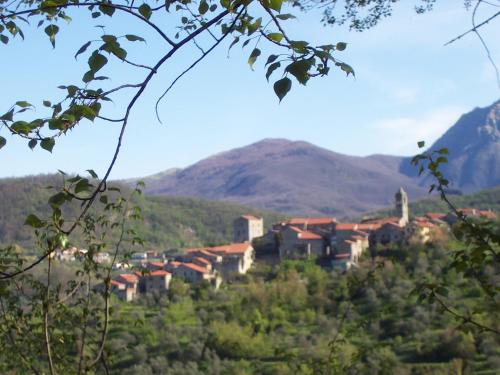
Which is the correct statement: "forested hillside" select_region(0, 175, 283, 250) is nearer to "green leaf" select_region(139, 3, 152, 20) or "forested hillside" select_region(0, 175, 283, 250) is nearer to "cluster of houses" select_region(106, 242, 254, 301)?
"cluster of houses" select_region(106, 242, 254, 301)

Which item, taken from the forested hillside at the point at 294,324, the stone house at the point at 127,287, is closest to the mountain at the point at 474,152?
the stone house at the point at 127,287

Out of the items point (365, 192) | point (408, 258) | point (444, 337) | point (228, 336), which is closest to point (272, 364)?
point (228, 336)

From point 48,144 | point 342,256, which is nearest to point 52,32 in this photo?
point 48,144

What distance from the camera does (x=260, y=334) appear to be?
28.3m

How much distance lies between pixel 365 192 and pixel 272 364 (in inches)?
6713

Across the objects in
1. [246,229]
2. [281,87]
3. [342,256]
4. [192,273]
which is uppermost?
[281,87]

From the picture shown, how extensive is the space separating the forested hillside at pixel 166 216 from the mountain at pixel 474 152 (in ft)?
266

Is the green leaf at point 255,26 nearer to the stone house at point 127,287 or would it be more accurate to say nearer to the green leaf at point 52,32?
the green leaf at point 52,32

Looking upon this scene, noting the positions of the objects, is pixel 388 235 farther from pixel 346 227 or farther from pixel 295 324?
pixel 295 324

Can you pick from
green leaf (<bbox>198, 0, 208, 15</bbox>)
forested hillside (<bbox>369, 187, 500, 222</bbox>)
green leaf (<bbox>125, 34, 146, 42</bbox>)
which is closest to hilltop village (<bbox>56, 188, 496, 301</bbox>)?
forested hillside (<bbox>369, 187, 500, 222</bbox>)

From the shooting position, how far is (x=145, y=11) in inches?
63.1

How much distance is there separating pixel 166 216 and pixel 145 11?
83.9 meters

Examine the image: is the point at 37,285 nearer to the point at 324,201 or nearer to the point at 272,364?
the point at 272,364

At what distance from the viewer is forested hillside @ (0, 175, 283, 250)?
235ft
